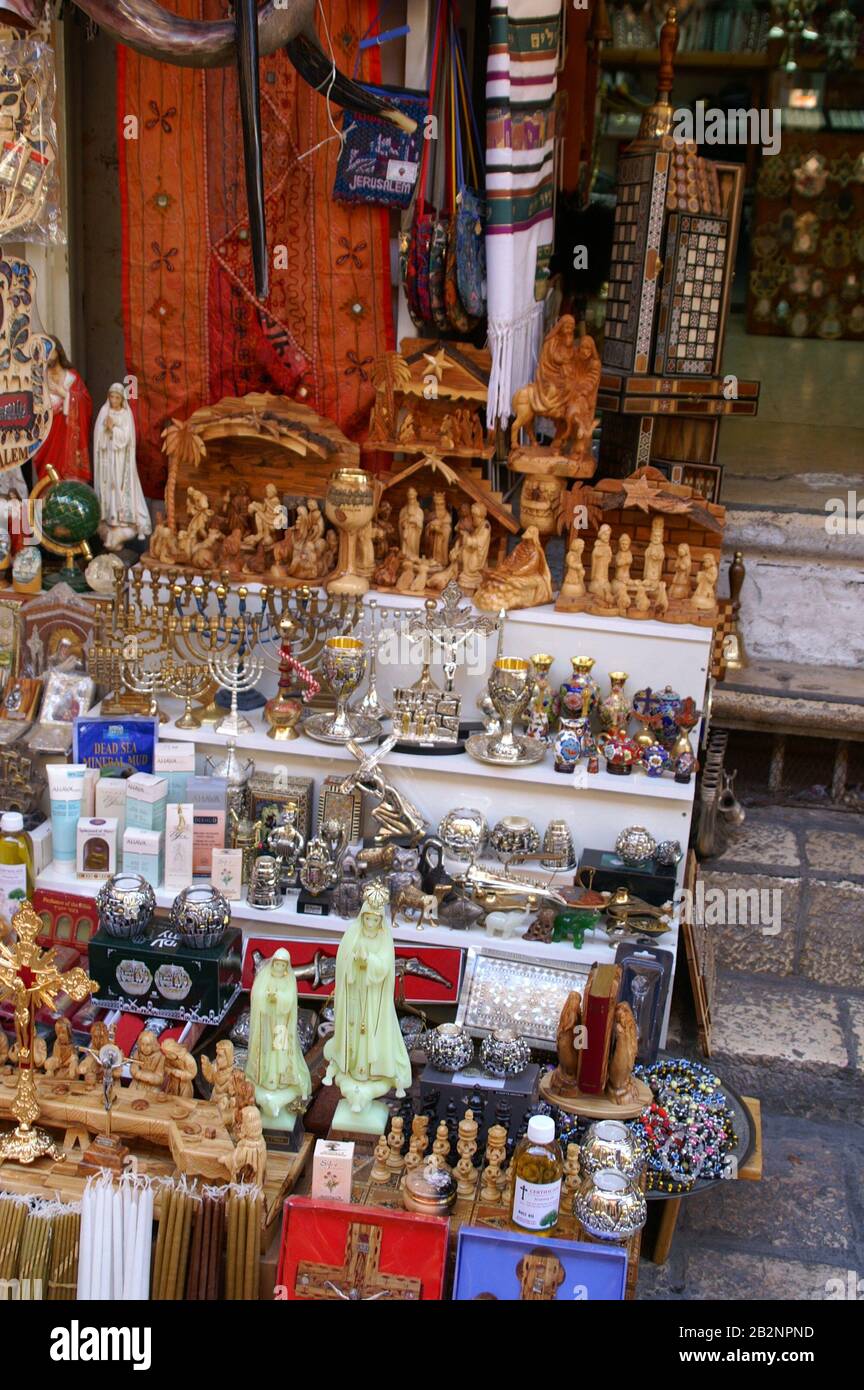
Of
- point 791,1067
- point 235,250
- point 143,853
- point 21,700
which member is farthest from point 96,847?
point 235,250

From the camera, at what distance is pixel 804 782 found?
20.8ft

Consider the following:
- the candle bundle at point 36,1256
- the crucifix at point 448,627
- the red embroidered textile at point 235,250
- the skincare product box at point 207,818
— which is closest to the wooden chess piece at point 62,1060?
the candle bundle at point 36,1256

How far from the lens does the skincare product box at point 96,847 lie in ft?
16.6

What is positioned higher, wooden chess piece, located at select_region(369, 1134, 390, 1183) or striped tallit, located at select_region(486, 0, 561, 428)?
striped tallit, located at select_region(486, 0, 561, 428)

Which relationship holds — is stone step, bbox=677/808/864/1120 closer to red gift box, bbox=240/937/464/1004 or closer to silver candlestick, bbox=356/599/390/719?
red gift box, bbox=240/937/464/1004

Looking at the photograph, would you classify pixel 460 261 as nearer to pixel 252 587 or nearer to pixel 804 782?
pixel 252 587

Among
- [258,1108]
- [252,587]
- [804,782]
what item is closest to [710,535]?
[804,782]

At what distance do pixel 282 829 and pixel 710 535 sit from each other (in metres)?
2.10

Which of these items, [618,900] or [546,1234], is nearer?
[546,1234]

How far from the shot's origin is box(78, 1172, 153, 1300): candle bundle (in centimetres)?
361

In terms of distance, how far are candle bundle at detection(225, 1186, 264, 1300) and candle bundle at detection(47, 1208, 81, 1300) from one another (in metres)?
0.39

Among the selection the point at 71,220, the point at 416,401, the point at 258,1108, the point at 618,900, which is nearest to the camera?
the point at 258,1108

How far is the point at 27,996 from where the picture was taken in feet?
13.4

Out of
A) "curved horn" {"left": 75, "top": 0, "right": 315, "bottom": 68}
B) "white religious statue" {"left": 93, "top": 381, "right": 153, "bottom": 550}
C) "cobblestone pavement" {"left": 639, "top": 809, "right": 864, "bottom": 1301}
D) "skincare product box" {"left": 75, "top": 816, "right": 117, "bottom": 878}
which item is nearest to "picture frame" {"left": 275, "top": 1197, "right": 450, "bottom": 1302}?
"cobblestone pavement" {"left": 639, "top": 809, "right": 864, "bottom": 1301}
